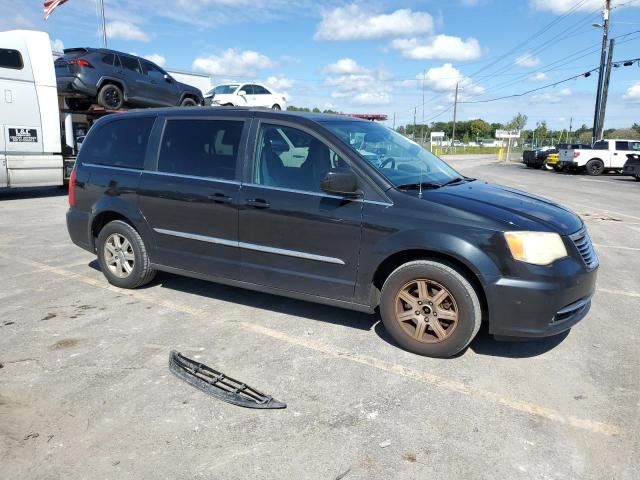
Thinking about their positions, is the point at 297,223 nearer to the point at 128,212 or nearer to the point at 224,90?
the point at 128,212

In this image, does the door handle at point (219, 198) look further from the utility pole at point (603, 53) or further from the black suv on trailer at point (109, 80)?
the utility pole at point (603, 53)

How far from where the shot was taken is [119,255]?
5328 mm

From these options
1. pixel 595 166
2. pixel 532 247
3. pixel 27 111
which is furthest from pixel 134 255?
pixel 595 166

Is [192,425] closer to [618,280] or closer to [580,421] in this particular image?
[580,421]

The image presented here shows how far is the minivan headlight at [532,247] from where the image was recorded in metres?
3.47

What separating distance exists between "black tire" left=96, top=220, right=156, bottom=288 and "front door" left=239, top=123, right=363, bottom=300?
1.29 meters

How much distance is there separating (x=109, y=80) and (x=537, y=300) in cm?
1281

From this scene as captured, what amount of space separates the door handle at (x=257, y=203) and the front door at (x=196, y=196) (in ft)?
0.50

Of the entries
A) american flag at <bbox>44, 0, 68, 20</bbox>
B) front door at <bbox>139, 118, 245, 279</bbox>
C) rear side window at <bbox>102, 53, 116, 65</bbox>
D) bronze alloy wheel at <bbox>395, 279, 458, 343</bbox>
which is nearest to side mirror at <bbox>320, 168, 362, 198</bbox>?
bronze alloy wheel at <bbox>395, 279, 458, 343</bbox>

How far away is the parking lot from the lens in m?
2.61

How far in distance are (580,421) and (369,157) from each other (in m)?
2.30

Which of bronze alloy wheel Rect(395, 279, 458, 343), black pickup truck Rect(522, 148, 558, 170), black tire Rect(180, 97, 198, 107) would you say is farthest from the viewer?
black pickup truck Rect(522, 148, 558, 170)

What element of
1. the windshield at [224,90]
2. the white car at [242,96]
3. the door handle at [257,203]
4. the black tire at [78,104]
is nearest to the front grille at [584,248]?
the door handle at [257,203]

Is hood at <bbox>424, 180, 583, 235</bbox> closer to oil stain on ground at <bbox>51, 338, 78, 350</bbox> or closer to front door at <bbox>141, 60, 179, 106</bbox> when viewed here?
oil stain on ground at <bbox>51, 338, 78, 350</bbox>
